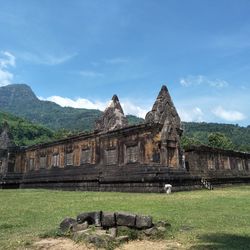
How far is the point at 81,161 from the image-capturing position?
93.8 feet

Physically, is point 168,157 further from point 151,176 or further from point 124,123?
point 124,123

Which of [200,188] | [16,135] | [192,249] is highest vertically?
[16,135]

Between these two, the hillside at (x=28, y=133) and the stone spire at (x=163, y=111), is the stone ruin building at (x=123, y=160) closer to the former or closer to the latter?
the stone spire at (x=163, y=111)

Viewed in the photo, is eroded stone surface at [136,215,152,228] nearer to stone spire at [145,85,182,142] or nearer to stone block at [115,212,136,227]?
stone block at [115,212,136,227]

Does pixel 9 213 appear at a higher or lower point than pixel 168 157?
lower

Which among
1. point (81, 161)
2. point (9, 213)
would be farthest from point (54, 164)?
point (9, 213)

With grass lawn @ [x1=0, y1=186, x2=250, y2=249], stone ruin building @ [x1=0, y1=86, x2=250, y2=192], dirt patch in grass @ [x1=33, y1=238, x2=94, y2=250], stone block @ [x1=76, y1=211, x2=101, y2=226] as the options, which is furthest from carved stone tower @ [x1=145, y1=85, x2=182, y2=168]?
dirt patch in grass @ [x1=33, y1=238, x2=94, y2=250]

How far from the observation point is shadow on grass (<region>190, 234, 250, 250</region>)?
6.73 m

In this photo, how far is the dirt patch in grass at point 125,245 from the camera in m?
6.78

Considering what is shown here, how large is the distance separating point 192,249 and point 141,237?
1339 mm

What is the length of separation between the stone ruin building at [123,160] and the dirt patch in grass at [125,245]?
13294mm

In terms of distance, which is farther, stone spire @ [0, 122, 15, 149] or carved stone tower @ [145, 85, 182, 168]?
stone spire @ [0, 122, 15, 149]

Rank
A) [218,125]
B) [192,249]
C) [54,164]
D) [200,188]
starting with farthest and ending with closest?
[218,125] < [54,164] < [200,188] < [192,249]

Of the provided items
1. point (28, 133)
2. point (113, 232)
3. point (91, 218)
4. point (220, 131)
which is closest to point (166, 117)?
point (91, 218)
